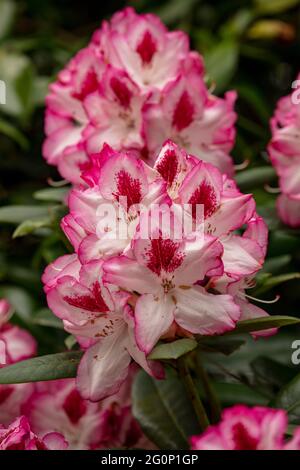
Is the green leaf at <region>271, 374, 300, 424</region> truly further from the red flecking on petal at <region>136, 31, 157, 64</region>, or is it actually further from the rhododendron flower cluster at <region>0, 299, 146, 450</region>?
the red flecking on petal at <region>136, 31, 157, 64</region>

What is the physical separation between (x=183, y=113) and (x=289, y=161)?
0.16 m

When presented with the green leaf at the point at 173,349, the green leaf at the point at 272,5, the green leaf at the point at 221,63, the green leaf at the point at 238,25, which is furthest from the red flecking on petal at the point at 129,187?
the green leaf at the point at 272,5

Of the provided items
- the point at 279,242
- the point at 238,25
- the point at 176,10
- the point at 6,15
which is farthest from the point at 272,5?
the point at 279,242

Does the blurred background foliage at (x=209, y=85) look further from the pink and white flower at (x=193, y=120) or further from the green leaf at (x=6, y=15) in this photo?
the pink and white flower at (x=193, y=120)

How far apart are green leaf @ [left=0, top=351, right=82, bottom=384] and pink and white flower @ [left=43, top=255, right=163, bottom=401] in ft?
0.07

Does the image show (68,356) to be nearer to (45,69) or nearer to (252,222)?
(252,222)

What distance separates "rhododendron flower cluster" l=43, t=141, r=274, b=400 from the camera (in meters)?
0.84

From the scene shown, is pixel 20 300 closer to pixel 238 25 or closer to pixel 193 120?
pixel 193 120

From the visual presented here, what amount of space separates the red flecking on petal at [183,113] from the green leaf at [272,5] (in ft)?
2.64

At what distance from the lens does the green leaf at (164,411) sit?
105 cm

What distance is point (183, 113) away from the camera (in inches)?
45.6

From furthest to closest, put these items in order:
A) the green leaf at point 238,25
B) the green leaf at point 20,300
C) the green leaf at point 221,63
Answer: the green leaf at point 238,25
the green leaf at point 221,63
the green leaf at point 20,300

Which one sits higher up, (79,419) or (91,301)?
(91,301)

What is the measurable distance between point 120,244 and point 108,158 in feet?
0.29
